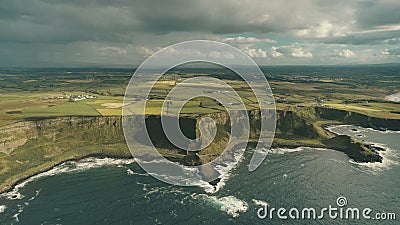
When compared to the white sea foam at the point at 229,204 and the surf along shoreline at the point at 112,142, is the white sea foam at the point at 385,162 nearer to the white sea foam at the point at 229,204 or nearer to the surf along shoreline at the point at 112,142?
the surf along shoreline at the point at 112,142

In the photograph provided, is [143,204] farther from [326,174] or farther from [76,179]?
[326,174]

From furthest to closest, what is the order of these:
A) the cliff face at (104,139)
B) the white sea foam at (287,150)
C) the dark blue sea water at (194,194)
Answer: the white sea foam at (287,150), the cliff face at (104,139), the dark blue sea water at (194,194)

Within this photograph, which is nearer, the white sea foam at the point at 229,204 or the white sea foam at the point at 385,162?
the white sea foam at the point at 229,204

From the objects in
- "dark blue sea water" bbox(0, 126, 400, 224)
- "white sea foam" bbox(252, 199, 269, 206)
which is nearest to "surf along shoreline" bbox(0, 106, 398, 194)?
"dark blue sea water" bbox(0, 126, 400, 224)

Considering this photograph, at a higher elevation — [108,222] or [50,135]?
[50,135]

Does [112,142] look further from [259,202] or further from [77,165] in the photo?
[259,202]

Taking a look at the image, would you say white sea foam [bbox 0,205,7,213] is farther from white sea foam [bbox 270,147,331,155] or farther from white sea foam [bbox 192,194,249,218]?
white sea foam [bbox 270,147,331,155]

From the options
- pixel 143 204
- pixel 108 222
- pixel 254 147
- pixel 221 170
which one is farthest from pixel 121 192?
pixel 254 147

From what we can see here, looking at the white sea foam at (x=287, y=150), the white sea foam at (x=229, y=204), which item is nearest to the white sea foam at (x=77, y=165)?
the white sea foam at (x=229, y=204)
